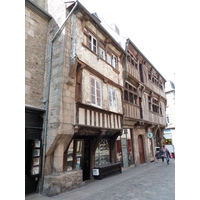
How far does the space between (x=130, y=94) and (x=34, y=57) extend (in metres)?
7.12

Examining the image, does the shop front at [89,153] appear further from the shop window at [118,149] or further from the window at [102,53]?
the window at [102,53]

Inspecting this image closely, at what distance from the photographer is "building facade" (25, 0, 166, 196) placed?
563 cm

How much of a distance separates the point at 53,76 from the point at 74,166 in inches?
149

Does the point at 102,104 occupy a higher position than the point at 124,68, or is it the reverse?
the point at 124,68

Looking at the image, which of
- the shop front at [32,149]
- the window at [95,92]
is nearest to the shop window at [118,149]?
the window at [95,92]

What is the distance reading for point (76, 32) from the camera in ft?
22.6

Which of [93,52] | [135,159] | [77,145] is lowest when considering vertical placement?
[135,159]

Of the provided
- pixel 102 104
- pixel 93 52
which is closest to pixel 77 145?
pixel 102 104

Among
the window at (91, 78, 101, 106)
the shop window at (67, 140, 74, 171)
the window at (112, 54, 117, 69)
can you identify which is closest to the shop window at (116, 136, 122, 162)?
the window at (91, 78, 101, 106)

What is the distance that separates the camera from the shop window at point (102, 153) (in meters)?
8.27

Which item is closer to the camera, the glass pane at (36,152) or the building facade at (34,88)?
the building facade at (34,88)

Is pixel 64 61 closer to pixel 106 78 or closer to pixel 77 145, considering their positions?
pixel 106 78

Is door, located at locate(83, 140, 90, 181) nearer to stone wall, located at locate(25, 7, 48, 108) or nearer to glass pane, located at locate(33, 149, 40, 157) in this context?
glass pane, located at locate(33, 149, 40, 157)
